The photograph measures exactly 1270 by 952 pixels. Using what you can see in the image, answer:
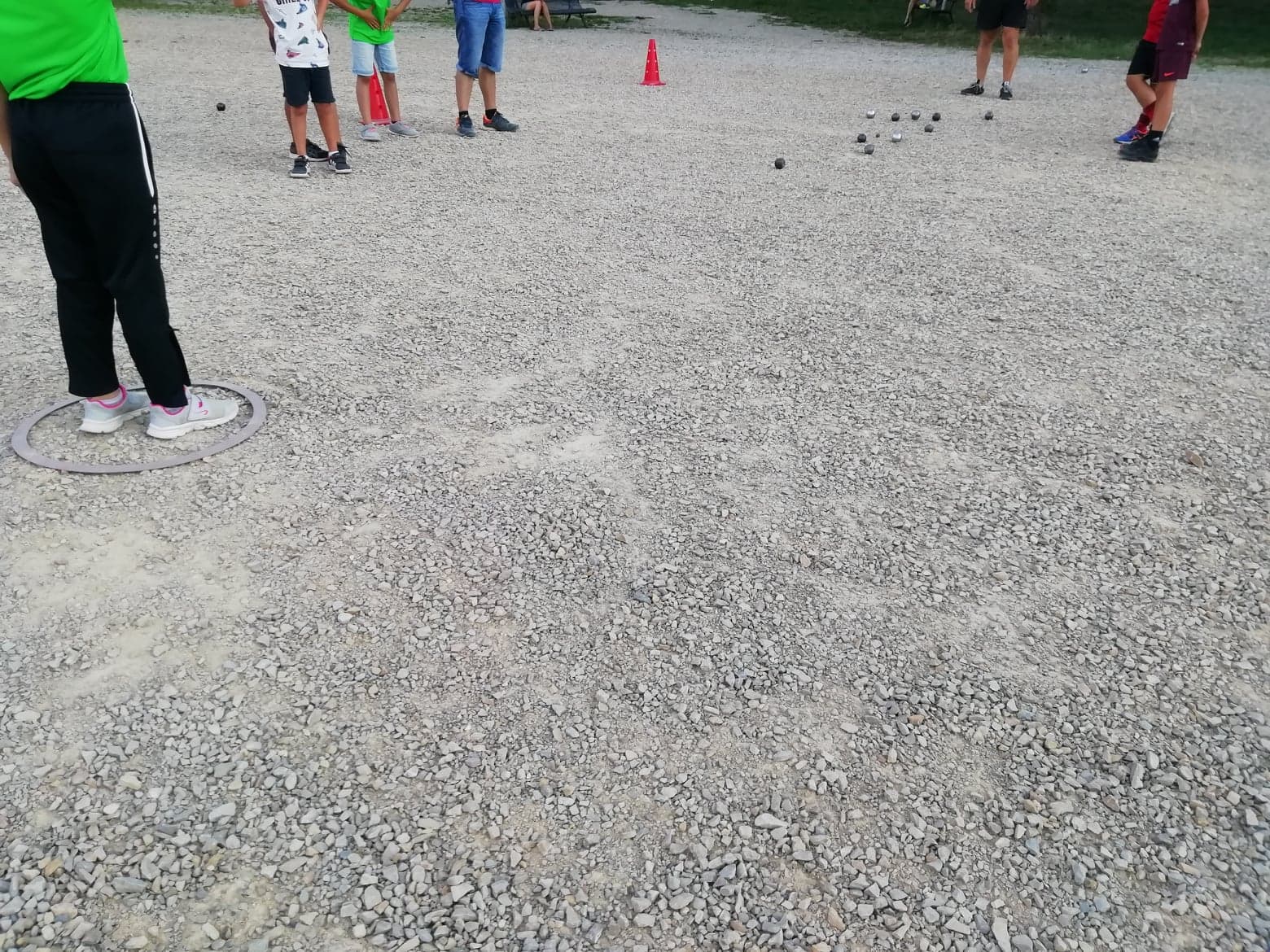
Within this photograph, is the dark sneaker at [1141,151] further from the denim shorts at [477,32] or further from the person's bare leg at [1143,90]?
the denim shorts at [477,32]

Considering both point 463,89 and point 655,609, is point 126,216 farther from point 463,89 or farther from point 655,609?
point 463,89

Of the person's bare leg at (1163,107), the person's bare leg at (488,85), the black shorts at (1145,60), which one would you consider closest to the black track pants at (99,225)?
the person's bare leg at (488,85)

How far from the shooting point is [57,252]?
3.51 metres

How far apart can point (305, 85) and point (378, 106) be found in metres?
2.58

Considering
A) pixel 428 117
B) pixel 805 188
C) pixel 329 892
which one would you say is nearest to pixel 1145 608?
pixel 329 892

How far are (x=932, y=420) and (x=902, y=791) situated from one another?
86.2 inches

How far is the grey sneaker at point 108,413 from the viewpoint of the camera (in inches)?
149

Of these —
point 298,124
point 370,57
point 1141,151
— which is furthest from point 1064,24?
point 298,124

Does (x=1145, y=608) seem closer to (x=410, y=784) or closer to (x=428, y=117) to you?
(x=410, y=784)

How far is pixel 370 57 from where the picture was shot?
8.53 metres

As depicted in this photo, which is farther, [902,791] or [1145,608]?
[1145,608]

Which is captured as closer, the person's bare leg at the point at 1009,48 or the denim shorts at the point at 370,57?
the denim shorts at the point at 370,57

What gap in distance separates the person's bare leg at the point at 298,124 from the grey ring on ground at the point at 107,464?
4.02m

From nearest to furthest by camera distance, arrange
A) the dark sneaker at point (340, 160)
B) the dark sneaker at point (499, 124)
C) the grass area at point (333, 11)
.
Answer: the dark sneaker at point (340, 160), the dark sneaker at point (499, 124), the grass area at point (333, 11)
